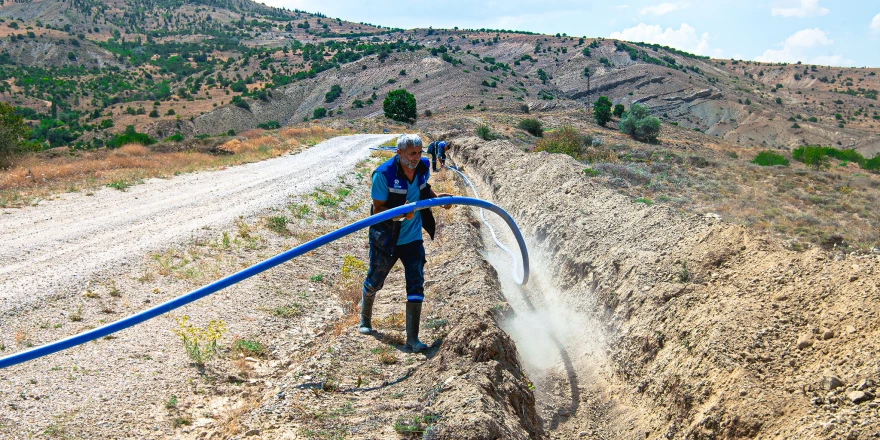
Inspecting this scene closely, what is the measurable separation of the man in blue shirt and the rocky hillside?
60171 millimetres

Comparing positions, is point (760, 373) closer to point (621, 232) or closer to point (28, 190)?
point (621, 232)

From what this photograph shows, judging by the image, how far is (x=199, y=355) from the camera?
574 cm

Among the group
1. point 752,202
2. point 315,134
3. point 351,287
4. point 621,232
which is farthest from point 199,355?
point 315,134

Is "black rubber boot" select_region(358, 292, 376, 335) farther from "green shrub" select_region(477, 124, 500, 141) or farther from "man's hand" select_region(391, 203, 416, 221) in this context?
"green shrub" select_region(477, 124, 500, 141)

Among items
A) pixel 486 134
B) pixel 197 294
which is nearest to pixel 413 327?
pixel 197 294

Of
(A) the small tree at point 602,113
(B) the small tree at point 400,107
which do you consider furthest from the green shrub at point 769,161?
(B) the small tree at point 400,107

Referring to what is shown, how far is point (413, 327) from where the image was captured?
20.7ft

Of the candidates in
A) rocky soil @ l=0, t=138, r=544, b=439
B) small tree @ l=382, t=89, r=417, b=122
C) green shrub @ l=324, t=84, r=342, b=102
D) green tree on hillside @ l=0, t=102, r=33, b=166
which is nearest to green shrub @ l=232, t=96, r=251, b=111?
green shrub @ l=324, t=84, r=342, b=102

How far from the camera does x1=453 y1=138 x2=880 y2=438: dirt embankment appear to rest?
4.33 metres

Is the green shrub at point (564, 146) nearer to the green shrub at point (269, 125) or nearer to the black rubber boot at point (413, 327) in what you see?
the black rubber boot at point (413, 327)

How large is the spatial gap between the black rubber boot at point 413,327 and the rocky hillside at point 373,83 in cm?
6035

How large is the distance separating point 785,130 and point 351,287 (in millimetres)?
89953

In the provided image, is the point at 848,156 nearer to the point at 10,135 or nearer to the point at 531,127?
the point at 531,127

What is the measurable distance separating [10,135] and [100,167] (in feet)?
11.8
